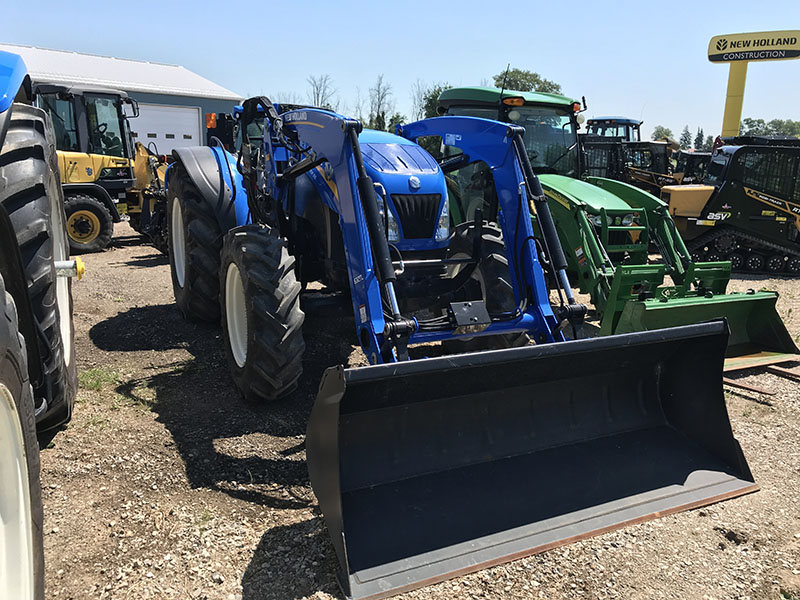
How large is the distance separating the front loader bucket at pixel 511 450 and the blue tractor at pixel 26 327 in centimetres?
107

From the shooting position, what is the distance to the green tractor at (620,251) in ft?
18.2

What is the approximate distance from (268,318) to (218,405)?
88 centimetres

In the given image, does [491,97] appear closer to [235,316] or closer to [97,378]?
[235,316]

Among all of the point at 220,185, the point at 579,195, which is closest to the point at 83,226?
the point at 220,185

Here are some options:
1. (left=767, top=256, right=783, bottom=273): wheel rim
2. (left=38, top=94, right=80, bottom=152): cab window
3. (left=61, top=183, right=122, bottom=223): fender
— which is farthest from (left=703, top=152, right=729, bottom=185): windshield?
(left=38, top=94, right=80, bottom=152): cab window

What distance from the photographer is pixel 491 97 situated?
26.0ft

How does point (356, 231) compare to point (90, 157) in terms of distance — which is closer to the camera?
point (356, 231)

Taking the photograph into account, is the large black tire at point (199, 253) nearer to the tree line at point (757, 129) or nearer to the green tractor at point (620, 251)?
the green tractor at point (620, 251)

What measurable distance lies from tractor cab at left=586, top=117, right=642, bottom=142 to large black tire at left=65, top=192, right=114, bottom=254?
14472mm

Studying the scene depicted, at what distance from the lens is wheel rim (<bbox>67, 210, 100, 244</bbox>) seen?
10.1m

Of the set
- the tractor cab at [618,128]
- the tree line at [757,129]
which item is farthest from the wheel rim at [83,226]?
the tree line at [757,129]

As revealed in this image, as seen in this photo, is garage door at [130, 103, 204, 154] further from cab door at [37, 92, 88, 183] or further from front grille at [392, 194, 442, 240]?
front grille at [392, 194, 442, 240]

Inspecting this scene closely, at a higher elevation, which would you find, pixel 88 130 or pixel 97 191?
pixel 88 130

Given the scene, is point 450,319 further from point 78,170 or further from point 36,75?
point 36,75
